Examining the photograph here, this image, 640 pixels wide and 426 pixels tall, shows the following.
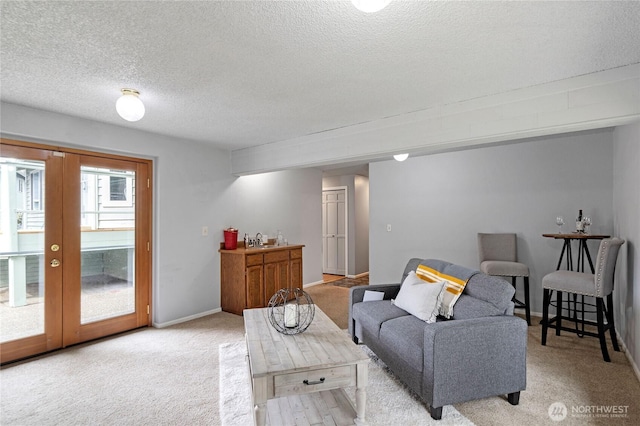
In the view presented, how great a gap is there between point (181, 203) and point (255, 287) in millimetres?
1485

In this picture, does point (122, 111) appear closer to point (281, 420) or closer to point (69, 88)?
point (69, 88)

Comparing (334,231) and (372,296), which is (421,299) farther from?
(334,231)

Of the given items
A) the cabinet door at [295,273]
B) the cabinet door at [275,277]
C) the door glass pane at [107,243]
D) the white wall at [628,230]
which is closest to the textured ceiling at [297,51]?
the door glass pane at [107,243]

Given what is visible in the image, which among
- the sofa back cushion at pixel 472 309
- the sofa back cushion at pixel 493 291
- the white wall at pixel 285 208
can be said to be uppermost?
the white wall at pixel 285 208

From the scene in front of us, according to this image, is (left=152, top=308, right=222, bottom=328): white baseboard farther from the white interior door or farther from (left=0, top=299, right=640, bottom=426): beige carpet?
the white interior door

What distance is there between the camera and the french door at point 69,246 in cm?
315

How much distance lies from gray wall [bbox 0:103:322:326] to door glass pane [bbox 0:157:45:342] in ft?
1.26

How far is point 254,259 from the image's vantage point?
4660 millimetres

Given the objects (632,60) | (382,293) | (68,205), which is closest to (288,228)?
(382,293)

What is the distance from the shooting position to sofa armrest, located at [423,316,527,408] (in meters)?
2.18

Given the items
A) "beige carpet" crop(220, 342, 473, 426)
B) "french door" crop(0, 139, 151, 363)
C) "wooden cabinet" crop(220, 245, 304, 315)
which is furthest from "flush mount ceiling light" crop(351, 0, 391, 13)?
"wooden cabinet" crop(220, 245, 304, 315)

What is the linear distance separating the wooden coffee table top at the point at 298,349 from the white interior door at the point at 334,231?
5166 millimetres

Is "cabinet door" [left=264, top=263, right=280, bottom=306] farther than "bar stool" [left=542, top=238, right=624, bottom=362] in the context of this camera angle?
Yes

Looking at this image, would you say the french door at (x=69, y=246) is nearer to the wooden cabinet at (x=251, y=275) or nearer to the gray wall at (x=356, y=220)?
the wooden cabinet at (x=251, y=275)
